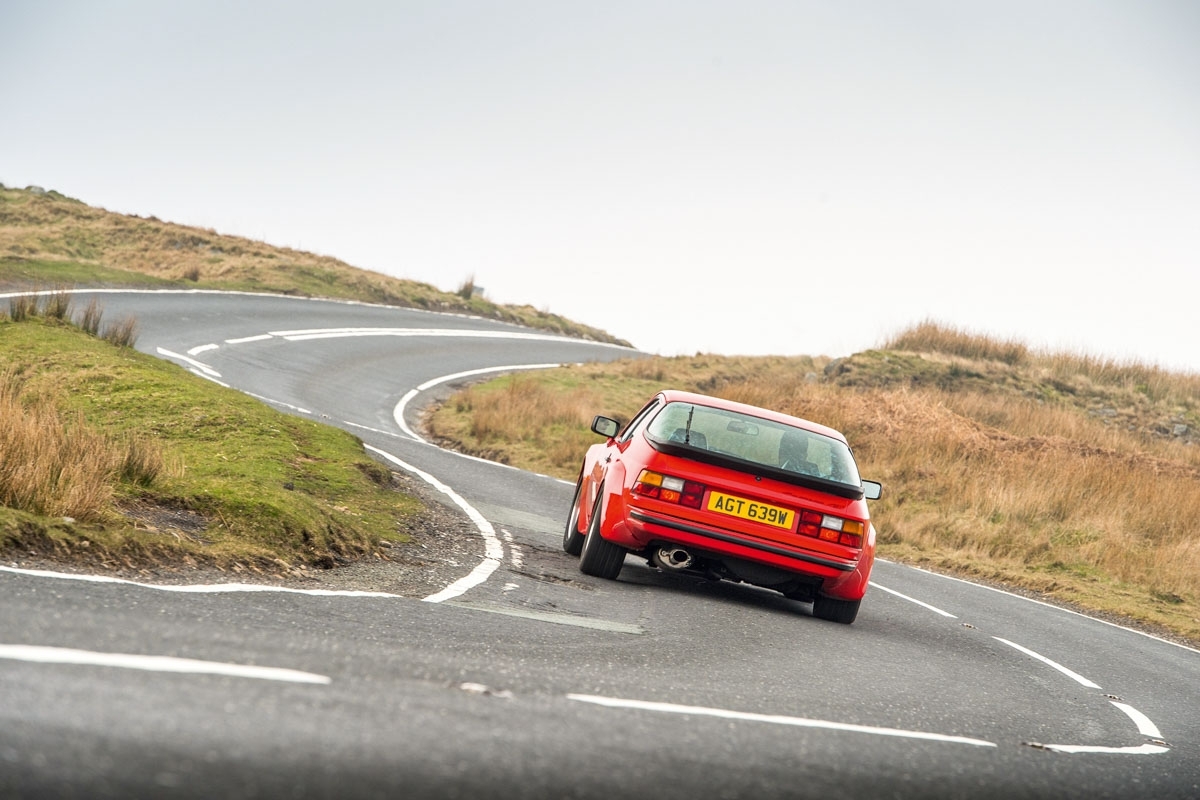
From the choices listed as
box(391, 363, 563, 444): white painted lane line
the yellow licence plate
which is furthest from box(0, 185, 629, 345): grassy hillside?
the yellow licence plate

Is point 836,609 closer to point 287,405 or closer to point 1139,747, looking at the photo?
point 1139,747

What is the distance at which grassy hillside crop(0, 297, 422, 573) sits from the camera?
24.5 ft

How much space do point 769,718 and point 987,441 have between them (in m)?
20.1

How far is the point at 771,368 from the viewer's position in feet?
125

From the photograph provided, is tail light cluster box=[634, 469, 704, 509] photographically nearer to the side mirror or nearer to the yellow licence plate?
the yellow licence plate

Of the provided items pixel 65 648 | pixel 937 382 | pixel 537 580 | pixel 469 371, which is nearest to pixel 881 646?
pixel 537 580

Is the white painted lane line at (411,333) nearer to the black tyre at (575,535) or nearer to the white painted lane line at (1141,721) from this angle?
the black tyre at (575,535)

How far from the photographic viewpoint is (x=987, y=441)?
80.9 feet

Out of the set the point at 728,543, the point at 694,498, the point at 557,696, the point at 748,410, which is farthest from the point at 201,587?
the point at 748,410

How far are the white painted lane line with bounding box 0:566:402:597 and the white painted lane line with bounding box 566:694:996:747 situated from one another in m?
2.34

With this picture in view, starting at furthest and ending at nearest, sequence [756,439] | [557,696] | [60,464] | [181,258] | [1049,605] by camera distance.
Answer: [181,258] → [1049,605] → [756,439] → [60,464] → [557,696]

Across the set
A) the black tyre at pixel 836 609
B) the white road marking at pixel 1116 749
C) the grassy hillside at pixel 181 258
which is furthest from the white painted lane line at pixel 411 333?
the white road marking at pixel 1116 749

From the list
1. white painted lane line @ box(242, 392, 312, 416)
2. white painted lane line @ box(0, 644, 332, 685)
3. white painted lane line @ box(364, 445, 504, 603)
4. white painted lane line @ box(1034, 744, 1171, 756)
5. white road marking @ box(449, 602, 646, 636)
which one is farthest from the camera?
white painted lane line @ box(242, 392, 312, 416)

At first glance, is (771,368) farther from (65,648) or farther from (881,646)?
(65,648)
